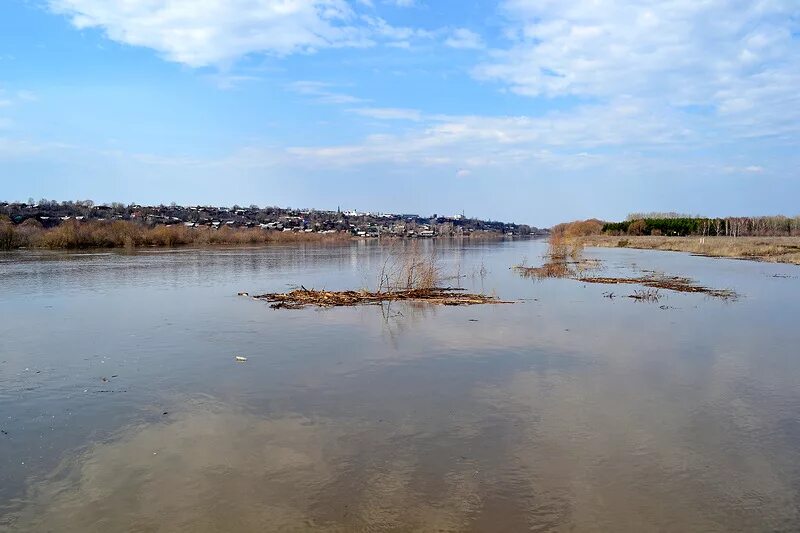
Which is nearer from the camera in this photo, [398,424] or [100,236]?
[398,424]

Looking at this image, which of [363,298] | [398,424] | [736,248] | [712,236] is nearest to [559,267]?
[363,298]

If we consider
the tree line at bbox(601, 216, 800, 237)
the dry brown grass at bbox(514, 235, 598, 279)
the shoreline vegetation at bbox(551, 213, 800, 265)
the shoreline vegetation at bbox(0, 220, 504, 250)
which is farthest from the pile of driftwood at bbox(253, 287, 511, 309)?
the tree line at bbox(601, 216, 800, 237)

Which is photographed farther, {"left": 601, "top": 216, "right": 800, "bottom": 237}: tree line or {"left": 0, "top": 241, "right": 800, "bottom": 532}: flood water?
{"left": 601, "top": 216, "right": 800, "bottom": 237}: tree line

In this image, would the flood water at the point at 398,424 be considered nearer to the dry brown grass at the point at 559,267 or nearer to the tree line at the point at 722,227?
the dry brown grass at the point at 559,267


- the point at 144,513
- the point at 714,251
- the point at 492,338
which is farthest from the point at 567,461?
the point at 714,251

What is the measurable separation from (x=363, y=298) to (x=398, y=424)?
36.7ft

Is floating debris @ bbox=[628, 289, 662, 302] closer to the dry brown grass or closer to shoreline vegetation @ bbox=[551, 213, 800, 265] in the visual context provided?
the dry brown grass

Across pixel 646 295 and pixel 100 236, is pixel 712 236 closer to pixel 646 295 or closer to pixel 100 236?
pixel 646 295

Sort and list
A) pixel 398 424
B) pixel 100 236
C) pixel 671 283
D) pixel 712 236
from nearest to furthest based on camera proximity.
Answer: pixel 398 424 → pixel 671 283 → pixel 100 236 → pixel 712 236

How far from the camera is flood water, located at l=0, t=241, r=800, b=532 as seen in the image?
4.96m

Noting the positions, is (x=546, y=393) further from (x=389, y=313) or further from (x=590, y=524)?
(x=389, y=313)

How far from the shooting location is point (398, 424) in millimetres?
7020

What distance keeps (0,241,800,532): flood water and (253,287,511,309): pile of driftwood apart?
2428 mm

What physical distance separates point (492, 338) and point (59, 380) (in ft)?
26.7
